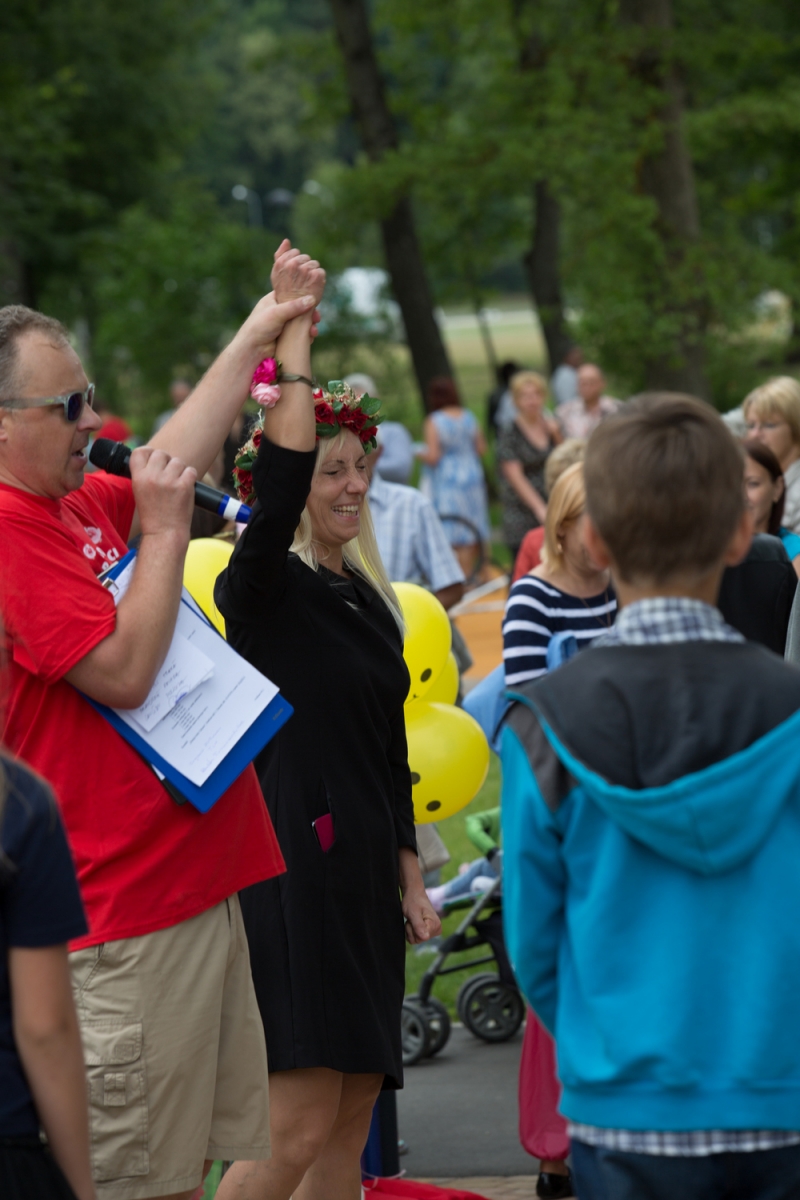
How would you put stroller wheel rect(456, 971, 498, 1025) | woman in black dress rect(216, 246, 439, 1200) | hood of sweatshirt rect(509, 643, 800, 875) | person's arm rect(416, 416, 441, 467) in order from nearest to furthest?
1. hood of sweatshirt rect(509, 643, 800, 875)
2. woman in black dress rect(216, 246, 439, 1200)
3. stroller wheel rect(456, 971, 498, 1025)
4. person's arm rect(416, 416, 441, 467)

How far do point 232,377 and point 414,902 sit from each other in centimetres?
138

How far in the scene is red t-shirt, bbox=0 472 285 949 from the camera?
2504 millimetres

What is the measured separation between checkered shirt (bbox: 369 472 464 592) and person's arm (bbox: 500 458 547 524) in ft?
15.8

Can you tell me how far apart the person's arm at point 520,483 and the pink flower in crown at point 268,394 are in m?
8.55

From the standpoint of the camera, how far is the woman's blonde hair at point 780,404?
576 cm

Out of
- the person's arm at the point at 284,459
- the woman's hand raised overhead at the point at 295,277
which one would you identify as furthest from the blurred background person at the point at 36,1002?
the woman's hand raised overhead at the point at 295,277

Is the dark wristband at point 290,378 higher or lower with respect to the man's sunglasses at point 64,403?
lower

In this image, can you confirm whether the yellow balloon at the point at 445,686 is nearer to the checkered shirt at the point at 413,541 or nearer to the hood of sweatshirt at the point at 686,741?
the checkered shirt at the point at 413,541

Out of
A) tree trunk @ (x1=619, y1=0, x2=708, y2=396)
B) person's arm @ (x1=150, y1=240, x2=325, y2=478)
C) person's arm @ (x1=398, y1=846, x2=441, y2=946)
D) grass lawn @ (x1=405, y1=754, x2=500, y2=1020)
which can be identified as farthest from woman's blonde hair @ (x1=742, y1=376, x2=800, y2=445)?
tree trunk @ (x1=619, y1=0, x2=708, y2=396)

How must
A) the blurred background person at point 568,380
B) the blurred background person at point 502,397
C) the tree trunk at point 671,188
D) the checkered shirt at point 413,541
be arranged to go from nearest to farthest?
the checkered shirt at point 413,541
the tree trunk at point 671,188
the blurred background person at point 502,397
the blurred background person at point 568,380

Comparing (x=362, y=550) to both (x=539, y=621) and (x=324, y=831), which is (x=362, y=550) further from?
(x=539, y=621)

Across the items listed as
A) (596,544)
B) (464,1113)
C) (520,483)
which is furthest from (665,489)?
(520,483)

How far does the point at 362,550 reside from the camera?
141 inches

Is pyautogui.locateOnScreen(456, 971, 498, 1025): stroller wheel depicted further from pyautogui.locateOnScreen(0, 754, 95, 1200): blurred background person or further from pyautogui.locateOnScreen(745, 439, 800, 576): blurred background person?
pyautogui.locateOnScreen(0, 754, 95, 1200): blurred background person
